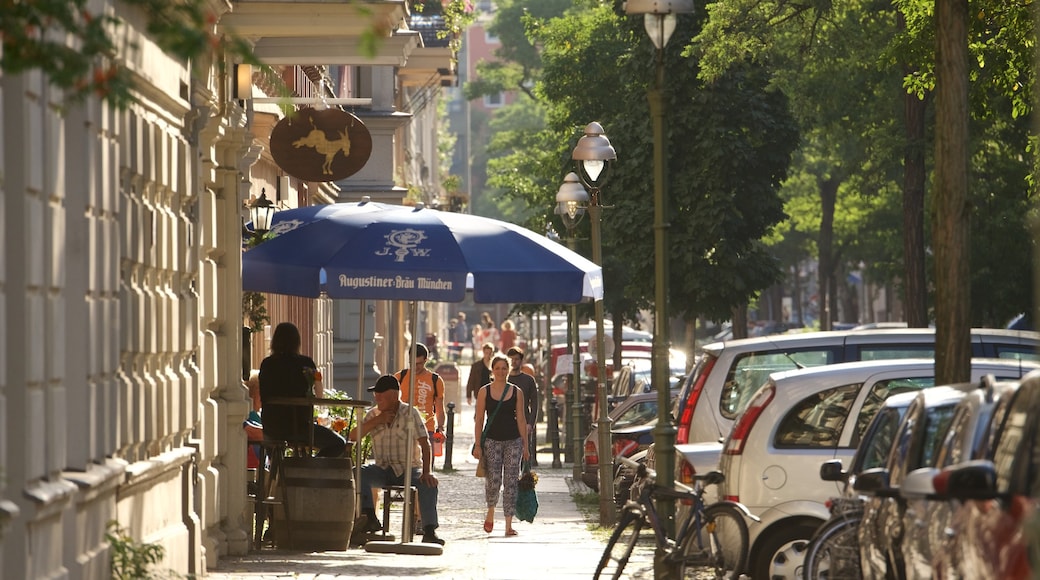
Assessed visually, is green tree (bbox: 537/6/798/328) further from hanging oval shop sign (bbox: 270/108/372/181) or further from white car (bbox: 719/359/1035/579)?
white car (bbox: 719/359/1035/579)

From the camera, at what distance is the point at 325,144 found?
1867cm

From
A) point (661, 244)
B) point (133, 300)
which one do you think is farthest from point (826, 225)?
point (133, 300)

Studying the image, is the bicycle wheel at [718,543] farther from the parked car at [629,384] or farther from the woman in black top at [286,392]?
the parked car at [629,384]

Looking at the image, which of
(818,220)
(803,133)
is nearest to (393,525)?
(803,133)

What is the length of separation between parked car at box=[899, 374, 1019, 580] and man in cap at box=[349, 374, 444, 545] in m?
7.68

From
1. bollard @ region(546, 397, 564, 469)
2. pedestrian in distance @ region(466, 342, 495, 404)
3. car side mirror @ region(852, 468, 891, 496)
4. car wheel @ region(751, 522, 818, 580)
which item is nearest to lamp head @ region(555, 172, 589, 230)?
pedestrian in distance @ region(466, 342, 495, 404)

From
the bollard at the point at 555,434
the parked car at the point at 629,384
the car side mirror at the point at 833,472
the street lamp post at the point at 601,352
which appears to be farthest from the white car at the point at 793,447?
the bollard at the point at 555,434

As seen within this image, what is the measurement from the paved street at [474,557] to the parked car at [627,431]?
0.57m

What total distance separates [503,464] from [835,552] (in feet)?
27.7

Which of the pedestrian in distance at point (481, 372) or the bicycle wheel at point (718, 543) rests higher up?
the pedestrian in distance at point (481, 372)

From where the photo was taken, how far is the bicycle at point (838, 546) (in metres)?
10.4

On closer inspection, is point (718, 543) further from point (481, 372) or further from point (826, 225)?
point (826, 225)

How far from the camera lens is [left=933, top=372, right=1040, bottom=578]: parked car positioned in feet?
22.2

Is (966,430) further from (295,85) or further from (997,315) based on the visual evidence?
(997,315)
